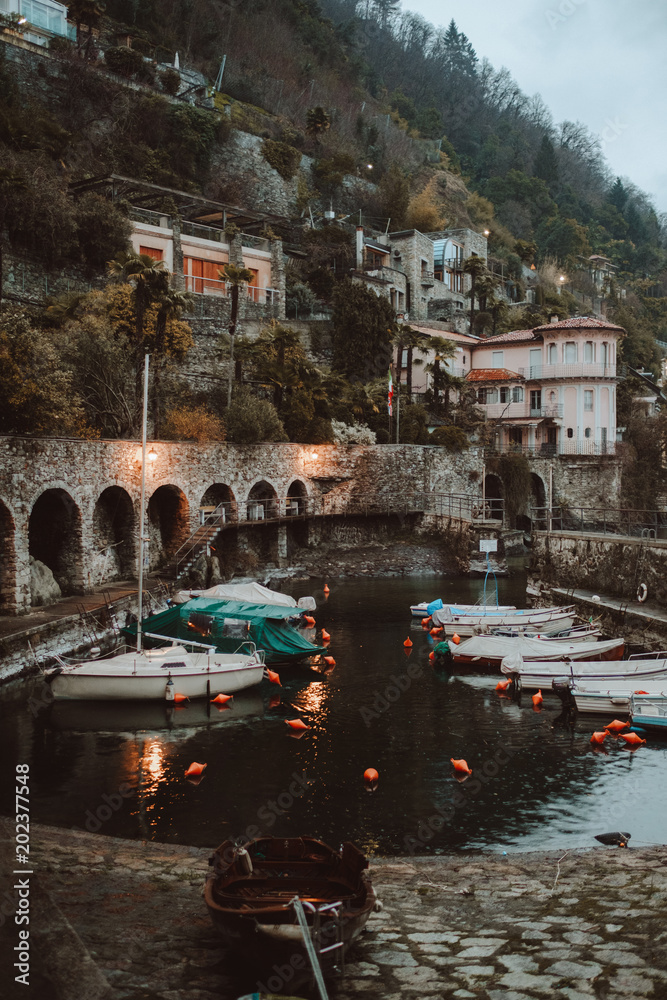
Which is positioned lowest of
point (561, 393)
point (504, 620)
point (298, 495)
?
point (504, 620)

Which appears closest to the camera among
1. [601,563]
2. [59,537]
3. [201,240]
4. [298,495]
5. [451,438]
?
[59,537]

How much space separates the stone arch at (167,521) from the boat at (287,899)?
25.4 m

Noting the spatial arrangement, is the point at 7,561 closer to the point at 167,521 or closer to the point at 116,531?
the point at 116,531

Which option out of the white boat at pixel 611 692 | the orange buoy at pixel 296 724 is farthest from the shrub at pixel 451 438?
the orange buoy at pixel 296 724

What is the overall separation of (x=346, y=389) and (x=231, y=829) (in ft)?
124

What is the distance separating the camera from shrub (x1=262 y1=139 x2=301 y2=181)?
66625 mm

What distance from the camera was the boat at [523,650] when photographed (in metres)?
22.4

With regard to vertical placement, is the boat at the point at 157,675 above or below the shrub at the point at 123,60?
below

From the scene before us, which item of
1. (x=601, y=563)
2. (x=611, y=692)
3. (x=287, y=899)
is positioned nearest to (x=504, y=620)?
(x=601, y=563)

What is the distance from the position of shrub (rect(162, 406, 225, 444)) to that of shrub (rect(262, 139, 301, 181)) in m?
39.1

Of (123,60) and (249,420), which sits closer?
(249,420)

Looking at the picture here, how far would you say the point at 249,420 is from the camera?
36.9 meters

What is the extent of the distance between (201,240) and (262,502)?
19.9 m

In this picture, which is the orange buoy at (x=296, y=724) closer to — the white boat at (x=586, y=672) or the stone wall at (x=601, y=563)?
the white boat at (x=586, y=672)
